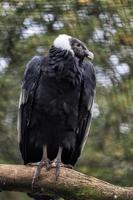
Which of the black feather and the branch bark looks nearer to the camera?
the branch bark

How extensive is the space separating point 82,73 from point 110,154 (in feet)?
8.11

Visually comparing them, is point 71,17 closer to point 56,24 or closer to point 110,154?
point 56,24

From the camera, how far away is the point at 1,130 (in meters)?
6.41

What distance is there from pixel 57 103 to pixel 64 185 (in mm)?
804

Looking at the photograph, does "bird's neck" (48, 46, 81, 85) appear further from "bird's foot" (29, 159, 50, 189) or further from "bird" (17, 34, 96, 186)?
"bird's foot" (29, 159, 50, 189)

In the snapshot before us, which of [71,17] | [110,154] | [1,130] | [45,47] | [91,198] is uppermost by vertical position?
[71,17]

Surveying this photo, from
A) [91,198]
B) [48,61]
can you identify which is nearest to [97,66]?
[48,61]

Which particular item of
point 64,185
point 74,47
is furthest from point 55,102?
point 64,185

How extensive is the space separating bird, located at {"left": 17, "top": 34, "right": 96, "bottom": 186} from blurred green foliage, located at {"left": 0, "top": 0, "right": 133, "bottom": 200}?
2.73 ft

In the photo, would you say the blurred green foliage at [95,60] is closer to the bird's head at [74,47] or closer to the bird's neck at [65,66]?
the bird's head at [74,47]

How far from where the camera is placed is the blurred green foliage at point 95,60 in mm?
5613

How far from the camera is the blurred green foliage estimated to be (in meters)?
5.61

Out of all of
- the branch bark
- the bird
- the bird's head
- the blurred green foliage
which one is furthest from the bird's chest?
the blurred green foliage

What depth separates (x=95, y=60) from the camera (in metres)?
A: 6.15
